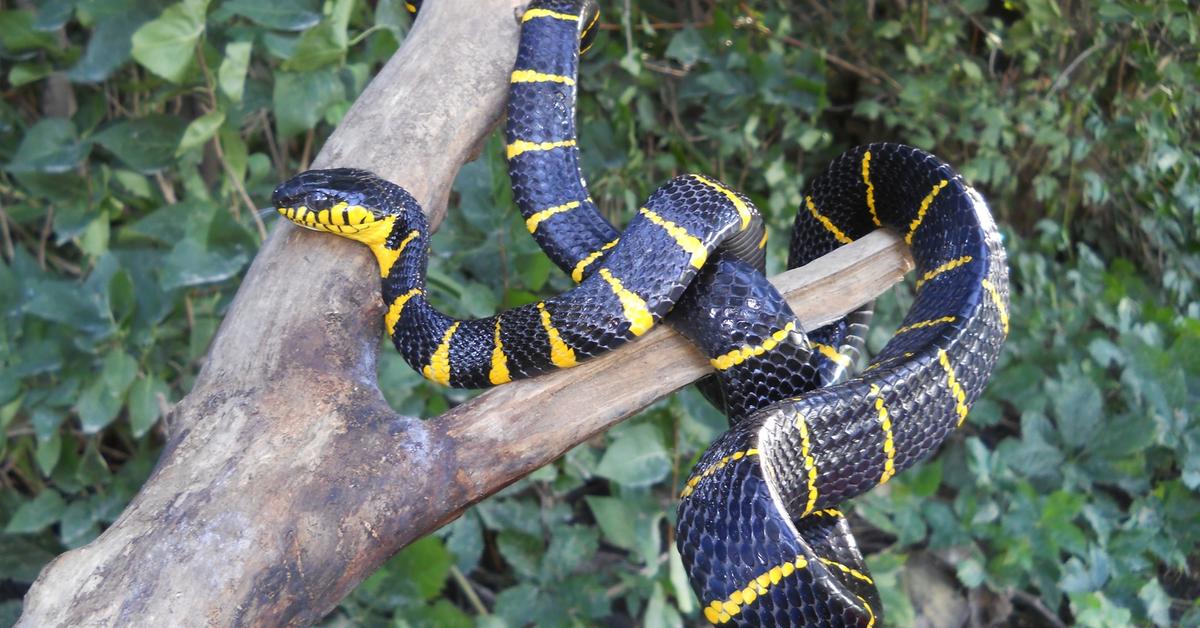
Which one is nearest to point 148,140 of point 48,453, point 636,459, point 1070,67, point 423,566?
point 48,453

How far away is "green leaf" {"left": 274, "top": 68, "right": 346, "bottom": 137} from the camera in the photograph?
2.83m

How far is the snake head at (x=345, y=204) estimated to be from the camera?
248cm

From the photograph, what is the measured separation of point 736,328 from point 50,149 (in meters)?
2.65

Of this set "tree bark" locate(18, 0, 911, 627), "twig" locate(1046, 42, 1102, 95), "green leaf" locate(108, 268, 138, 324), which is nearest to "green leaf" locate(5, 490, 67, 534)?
"green leaf" locate(108, 268, 138, 324)

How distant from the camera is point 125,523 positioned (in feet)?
6.40

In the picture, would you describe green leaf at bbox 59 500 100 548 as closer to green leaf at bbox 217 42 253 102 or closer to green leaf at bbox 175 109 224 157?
green leaf at bbox 175 109 224 157

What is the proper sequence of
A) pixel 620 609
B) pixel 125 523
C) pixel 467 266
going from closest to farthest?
pixel 125 523
pixel 467 266
pixel 620 609

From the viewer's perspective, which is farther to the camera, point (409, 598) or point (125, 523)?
point (409, 598)

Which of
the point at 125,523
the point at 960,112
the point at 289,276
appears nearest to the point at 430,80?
the point at 289,276

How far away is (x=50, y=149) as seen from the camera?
10.8 feet

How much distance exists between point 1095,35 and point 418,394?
3977mm

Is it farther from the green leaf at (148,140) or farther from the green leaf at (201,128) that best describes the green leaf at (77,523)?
the green leaf at (201,128)

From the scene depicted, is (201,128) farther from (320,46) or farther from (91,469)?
(91,469)

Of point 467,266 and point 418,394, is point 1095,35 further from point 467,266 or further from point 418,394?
point 418,394
